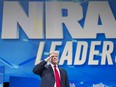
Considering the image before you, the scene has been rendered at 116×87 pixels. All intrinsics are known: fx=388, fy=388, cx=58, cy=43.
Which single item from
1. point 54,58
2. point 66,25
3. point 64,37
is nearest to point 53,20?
point 66,25

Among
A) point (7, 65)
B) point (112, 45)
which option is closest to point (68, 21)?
point (112, 45)

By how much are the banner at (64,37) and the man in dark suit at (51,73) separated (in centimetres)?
159

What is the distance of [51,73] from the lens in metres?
5.32

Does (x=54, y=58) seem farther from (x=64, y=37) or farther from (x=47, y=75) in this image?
(x=64, y=37)

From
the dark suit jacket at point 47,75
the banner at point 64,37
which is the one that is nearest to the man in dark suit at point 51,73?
the dark suit jacket at point 47,75

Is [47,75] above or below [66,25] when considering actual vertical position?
below

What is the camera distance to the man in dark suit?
5250 mm

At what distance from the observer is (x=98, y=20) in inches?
279

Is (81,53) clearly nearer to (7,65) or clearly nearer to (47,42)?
(47,42)

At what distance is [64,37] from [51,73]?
1789 mm

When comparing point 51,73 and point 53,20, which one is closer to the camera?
point 51,73

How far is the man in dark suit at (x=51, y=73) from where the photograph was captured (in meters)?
5.25

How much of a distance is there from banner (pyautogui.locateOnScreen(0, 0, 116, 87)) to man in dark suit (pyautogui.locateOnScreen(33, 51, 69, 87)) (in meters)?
1.59

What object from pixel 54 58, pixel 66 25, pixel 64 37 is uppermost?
pixel 66 25
